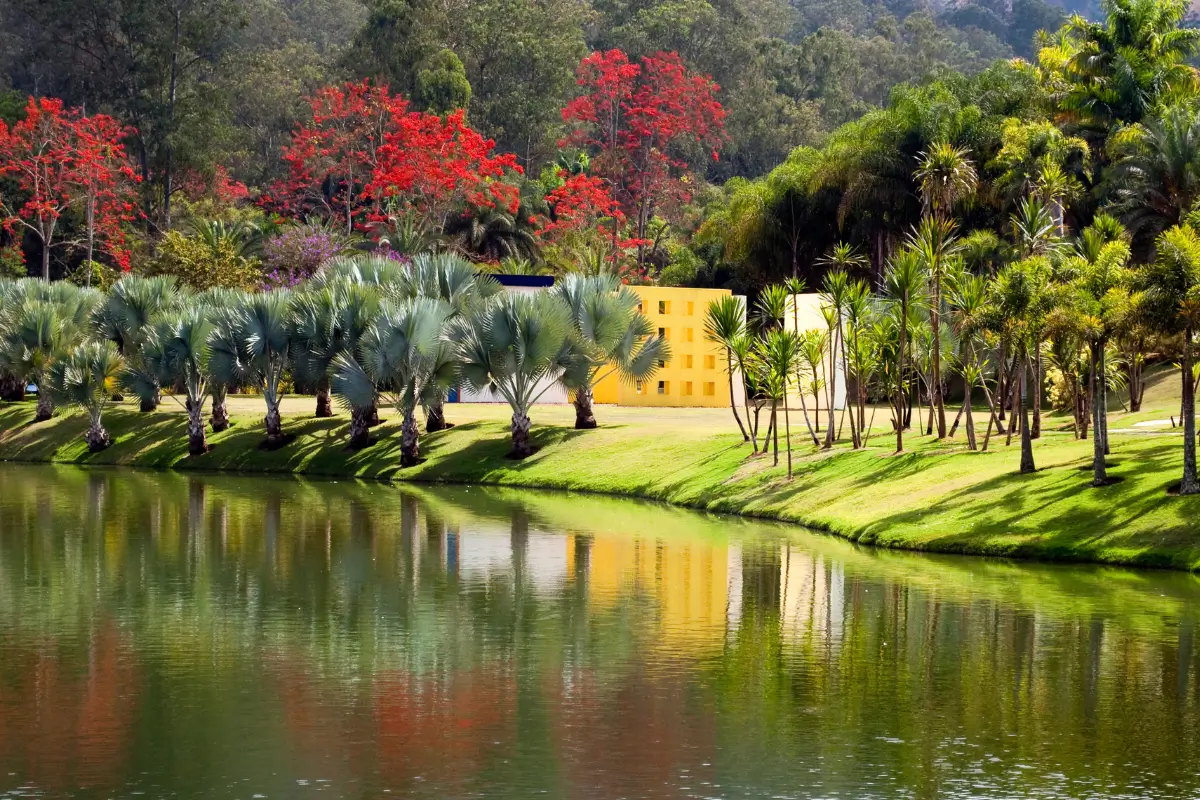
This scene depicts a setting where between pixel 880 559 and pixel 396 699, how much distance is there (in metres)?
18.1

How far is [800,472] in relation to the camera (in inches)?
1903

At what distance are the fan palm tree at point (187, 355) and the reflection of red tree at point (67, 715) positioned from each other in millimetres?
40123

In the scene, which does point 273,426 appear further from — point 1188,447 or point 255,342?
point 1188,447

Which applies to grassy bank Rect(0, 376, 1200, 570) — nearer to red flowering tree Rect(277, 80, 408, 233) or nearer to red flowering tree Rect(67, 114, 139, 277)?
red flowering tree Rect(67, 114, 139, 277)

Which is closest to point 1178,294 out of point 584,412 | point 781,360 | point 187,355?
point 781,360

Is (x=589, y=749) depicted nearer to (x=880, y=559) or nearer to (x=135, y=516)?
(x=880, y=559)

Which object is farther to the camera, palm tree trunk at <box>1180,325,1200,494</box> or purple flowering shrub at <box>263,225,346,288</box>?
purple flowering shrub at <box>263,225,346,288</box>

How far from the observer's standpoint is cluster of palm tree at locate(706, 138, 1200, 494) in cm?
3694

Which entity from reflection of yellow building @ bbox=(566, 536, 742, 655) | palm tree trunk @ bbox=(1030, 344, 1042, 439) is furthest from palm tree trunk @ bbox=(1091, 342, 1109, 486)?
reflection of yellow building @ bbox=(566, 536, 742, 655)

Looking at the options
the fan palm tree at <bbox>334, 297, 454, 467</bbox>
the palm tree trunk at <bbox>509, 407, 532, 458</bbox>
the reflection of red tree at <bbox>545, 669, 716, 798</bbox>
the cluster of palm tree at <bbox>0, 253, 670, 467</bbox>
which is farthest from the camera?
the palm tree trunk at <bbox>509, 407, 532, 458</bbox>

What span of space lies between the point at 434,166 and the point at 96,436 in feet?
83.5

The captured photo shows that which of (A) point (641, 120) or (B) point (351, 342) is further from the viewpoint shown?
(A) point (641, 120)

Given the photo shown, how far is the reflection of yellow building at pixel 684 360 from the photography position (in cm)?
7688

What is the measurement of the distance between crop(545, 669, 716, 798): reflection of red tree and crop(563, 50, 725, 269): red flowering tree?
89597 mm
